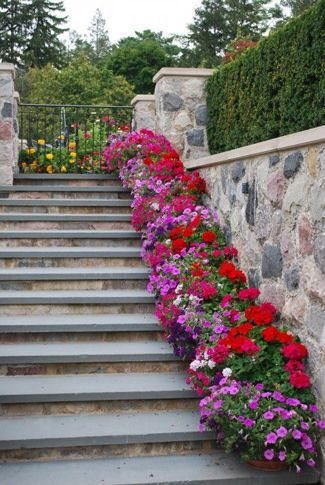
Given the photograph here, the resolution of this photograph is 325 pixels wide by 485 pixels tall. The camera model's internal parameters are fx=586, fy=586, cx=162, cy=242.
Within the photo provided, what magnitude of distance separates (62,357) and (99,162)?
427 centimetres

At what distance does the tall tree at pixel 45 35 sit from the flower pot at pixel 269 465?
31.7 meters

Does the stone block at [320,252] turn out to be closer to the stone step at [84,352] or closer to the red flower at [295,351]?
the red flower at [295,351]

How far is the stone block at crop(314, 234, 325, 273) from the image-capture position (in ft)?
9.36

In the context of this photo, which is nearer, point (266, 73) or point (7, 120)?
point (266, 73)

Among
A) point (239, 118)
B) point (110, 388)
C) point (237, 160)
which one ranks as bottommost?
point (110, 388)

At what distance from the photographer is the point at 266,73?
4.41 m

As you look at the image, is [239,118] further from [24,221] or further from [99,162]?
[99,162]

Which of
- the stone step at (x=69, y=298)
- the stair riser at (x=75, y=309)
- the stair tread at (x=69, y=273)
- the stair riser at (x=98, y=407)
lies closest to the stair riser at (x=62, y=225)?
the stair tread at (x=69, y=273)

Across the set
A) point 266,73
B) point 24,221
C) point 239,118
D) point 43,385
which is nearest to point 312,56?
point 266,73

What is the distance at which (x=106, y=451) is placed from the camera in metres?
3.08

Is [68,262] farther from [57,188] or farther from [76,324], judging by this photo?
[57,188]

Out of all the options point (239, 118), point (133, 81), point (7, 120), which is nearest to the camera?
point (239, 118)

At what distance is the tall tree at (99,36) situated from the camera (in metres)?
37.3

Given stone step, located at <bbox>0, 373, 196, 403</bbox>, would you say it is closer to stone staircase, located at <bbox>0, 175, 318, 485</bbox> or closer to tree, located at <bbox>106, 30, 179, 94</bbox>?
stone staircase, located at <bbox>0, 175, 318, 485</bbox>
